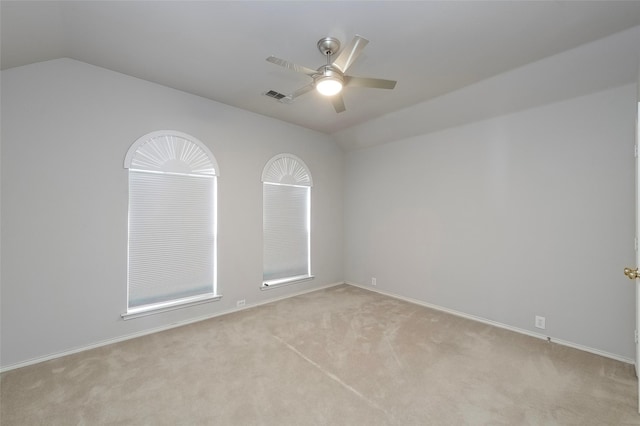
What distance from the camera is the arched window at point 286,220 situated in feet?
13.6

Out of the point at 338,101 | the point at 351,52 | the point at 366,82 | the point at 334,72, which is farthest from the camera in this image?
the point at 338,101

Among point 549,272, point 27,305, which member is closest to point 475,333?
point 549,272

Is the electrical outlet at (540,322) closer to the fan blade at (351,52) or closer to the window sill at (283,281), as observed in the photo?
the window sill at (283,281)

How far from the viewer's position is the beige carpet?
1841 millimetres

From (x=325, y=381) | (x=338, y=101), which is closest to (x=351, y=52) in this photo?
(x=338, y=101)

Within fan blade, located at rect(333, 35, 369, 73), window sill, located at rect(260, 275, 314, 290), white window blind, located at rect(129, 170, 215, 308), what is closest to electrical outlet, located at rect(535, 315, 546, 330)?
window sill, located at rect(260, 275, 314, 290)

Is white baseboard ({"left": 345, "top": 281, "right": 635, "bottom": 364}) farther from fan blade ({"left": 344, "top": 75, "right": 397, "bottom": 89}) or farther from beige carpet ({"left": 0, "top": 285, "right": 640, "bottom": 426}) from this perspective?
fan blade ({"left": 344, "top": 75, "right": 397, "bottom": 89})

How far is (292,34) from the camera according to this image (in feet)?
7.19

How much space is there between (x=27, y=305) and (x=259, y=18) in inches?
126

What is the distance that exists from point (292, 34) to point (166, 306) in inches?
124

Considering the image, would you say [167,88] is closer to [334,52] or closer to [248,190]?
[248,190]

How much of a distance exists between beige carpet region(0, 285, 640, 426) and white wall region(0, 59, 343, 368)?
307mm

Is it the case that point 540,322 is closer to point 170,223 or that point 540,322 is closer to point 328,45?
point 328,45

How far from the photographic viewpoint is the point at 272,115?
4066 millimetres
